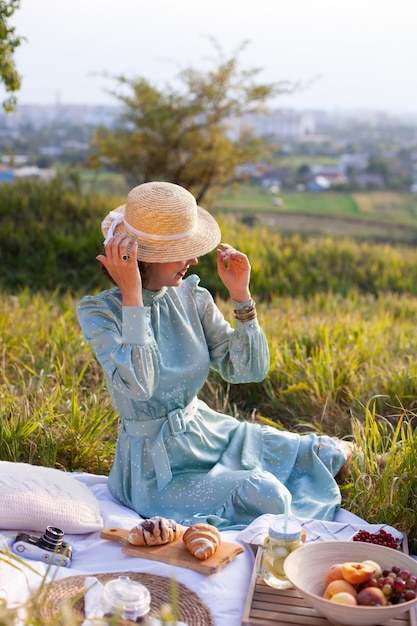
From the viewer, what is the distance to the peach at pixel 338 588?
2.51m

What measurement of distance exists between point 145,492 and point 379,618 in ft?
4.14

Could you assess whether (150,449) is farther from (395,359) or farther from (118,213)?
(395,359)

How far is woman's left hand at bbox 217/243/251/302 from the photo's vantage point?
348cm

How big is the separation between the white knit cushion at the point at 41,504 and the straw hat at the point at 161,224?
3.08 feet

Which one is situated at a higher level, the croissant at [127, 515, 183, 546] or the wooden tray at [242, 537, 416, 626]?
the wooden tray at [242, 537, 416, 626]

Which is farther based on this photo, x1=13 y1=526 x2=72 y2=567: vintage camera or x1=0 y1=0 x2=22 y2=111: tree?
x1=0 y1=0 x2=22 y2=111: tree

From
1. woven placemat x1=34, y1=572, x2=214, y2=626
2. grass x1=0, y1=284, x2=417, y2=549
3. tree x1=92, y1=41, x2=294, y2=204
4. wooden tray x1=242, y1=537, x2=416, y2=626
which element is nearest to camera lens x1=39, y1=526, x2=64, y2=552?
woven placemat x1=34, y1=572, x2=214, y2=626

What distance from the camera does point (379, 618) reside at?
2453 millimetres

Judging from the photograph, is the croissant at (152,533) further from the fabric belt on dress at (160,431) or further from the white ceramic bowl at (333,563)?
the white ceramic bowl at (333,563)

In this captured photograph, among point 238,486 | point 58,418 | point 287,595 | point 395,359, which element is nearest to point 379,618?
point 287,595

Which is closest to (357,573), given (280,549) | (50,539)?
(280,549)

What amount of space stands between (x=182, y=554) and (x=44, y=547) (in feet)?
1.61

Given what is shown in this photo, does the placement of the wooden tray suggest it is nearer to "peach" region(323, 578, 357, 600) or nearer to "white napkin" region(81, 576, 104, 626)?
"peach" region(323, 578, 357, 600)

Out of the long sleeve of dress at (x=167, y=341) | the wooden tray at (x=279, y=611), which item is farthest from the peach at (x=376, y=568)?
the long sleeve of dress at (x=167, y=341)
